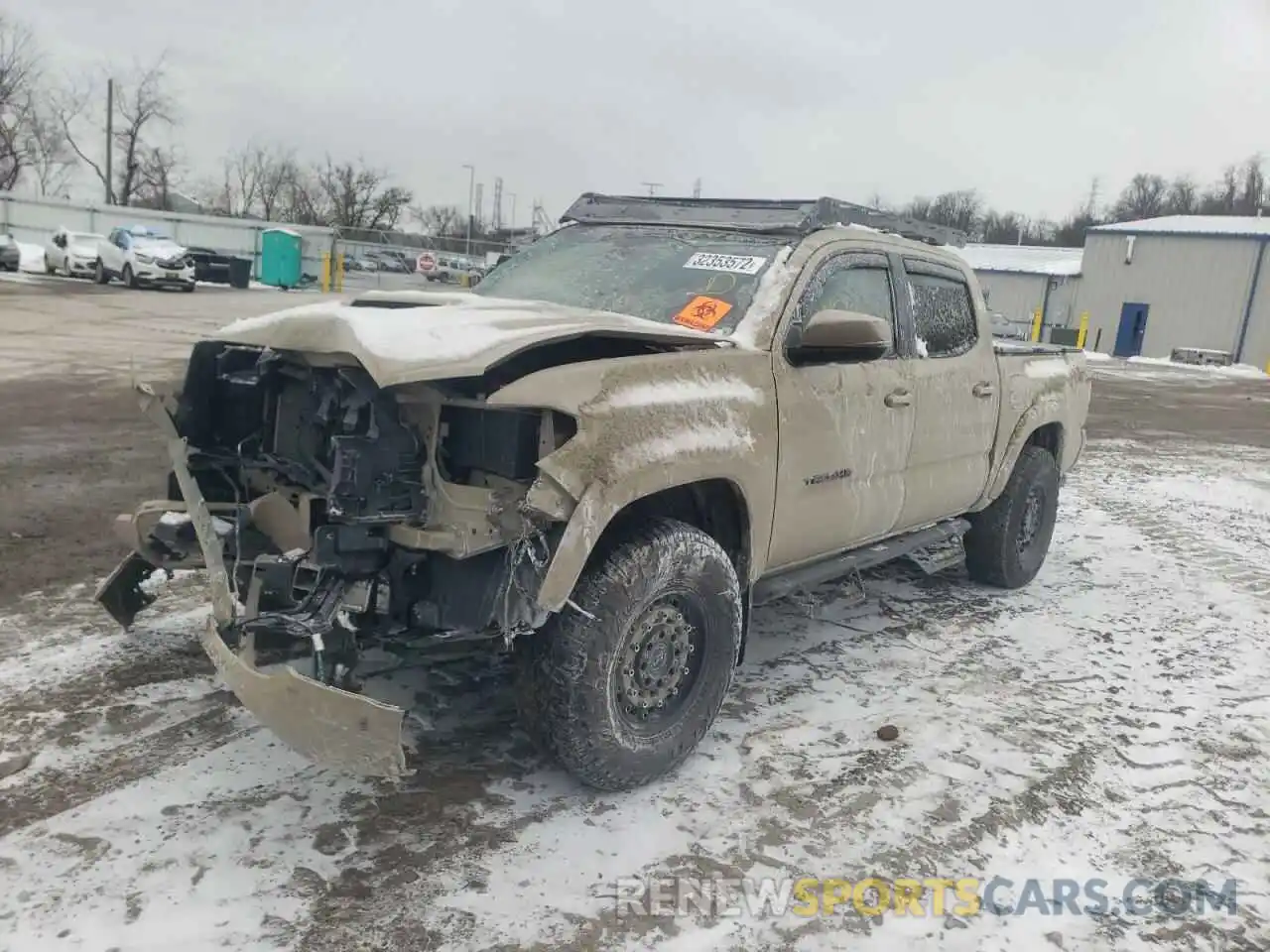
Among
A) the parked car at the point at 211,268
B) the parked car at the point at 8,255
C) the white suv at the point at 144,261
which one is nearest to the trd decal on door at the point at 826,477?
the white suv at the point at 144,261

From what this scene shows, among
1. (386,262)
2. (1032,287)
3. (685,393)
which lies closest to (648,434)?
(685,393)

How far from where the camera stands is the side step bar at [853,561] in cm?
405

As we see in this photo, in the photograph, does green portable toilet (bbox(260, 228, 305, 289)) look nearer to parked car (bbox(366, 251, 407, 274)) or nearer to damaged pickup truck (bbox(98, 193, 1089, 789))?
parked car (bbox(366, 251, 407, 274))

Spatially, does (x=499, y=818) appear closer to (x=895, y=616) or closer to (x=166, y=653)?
(x=166, y=653)

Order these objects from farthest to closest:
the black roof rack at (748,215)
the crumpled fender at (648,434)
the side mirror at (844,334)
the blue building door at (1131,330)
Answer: the blue building door at (1131,330) → the black roof rack at (748,215) → the side mirror at (844,334) → the crumpled fender at (648,434)

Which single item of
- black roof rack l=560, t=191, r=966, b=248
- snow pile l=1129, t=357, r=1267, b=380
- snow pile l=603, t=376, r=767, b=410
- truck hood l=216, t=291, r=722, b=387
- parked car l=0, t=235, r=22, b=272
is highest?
black roof rack l=560, t=191, r=966, b=248

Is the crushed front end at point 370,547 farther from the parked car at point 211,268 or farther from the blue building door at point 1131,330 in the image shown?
the blue building door at point 1131,330

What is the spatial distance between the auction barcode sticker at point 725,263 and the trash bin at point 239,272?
3165 cm

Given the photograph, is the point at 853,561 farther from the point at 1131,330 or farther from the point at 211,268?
the point at 1131,330

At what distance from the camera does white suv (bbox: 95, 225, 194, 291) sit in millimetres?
28422

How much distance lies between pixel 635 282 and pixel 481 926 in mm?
2588

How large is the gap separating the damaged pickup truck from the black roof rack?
0.08ft

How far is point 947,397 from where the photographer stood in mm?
4895

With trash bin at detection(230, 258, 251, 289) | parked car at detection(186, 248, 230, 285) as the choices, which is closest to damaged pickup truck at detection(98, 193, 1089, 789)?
trash bin at detection(230, 258, 251, 289)
